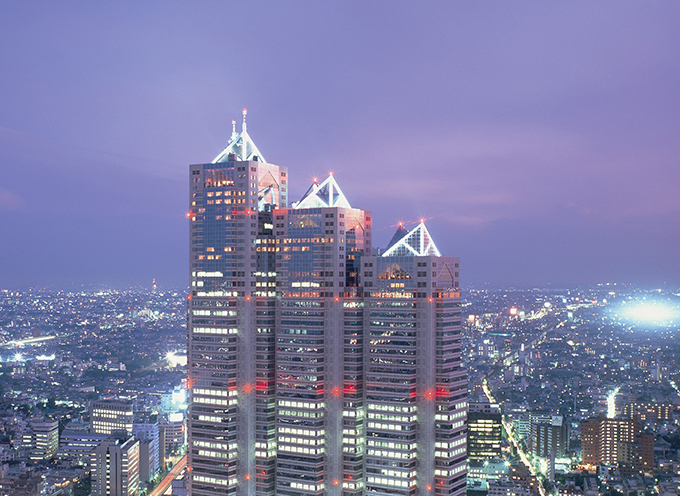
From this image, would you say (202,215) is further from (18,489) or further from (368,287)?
(18,489)

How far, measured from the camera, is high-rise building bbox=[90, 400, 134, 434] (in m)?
84.6

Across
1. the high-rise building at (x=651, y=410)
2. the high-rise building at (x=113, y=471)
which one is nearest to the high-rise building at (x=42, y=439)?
the high-rise building at (x=113, y=471)

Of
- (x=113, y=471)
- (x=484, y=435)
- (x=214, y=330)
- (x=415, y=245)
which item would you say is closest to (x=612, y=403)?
(x=484, y=435)

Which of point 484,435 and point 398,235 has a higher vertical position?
point 398,235

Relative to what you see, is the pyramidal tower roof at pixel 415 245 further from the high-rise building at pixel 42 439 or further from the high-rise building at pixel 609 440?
the high-rise building at pixel 42 439

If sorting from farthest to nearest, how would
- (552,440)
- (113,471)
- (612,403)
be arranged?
(612,403) < (552,440) < (113,471)

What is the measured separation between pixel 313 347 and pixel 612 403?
6981 cm

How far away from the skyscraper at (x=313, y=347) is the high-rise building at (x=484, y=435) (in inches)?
1227

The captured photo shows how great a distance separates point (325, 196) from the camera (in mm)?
44250

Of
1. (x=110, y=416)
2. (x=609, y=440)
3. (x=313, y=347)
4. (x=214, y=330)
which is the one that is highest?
(x=214, y=330)

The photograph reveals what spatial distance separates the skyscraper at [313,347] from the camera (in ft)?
135

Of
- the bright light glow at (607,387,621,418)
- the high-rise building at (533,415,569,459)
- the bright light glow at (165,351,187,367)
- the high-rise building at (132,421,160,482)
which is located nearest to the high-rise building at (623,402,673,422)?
the bright light glow at (607,387,621,418)

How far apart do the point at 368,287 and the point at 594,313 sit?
13394 cm

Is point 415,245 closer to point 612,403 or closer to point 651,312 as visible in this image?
point 612,403
